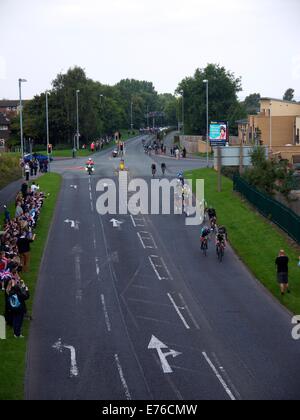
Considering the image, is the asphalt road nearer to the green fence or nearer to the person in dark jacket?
the person in dark jacket

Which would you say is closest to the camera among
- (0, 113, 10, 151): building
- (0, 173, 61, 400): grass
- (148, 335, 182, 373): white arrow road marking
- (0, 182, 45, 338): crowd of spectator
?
(0, 173, 61, 400): grass

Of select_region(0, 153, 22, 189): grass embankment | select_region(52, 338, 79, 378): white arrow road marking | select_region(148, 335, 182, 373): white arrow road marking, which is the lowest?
select_region(148, 335, 182, 373): white arrow road marking

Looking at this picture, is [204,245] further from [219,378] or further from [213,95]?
[213,95]

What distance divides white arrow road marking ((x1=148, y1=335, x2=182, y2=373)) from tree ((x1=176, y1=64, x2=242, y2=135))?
101562mm

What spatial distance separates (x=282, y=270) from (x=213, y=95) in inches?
3906

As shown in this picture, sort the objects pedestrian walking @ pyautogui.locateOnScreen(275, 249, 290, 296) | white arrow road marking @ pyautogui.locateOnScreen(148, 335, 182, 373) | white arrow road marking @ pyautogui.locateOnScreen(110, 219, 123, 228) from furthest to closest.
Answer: white arrow road marking @ pyautogui.locateOnScreen(110, 219, 123, 228) → pedestrian walking @ pyautogui.locateOnScreen(275, 249, 290, 296) → white arrow road marking @ pyautogui.locateOnScreen(148, 335, 182, 373)

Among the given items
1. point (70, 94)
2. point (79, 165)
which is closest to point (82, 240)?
point (79, 165)

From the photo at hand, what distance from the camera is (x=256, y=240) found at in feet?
118

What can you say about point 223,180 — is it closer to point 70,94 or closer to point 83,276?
point 83,276

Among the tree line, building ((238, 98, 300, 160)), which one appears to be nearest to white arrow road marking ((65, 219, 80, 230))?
building ((238, 98, 300, 160))

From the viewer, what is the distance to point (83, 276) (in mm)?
29578

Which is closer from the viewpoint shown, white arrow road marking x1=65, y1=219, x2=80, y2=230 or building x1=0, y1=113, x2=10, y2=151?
white arrow road marking x1=65, y1=219, x2=80, y2=230

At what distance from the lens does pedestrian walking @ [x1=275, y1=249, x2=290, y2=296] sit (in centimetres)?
2548

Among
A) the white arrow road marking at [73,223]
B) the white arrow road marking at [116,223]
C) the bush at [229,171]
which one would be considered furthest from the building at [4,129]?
the white arrow road marking at [116,223]
